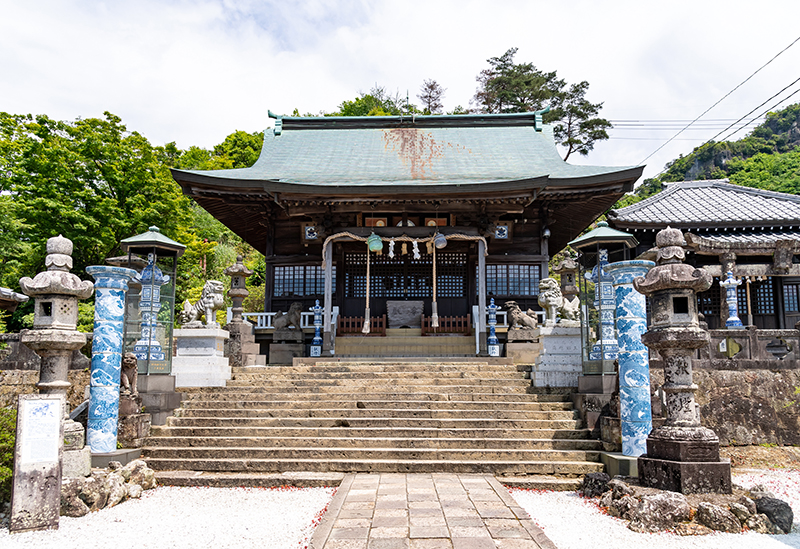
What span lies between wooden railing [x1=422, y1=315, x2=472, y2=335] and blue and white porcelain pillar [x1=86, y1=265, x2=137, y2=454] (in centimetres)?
928

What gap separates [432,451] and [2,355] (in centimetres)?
967

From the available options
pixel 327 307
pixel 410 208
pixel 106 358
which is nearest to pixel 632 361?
pixel 106 358

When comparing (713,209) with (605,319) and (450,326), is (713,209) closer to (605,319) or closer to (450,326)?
(450,326)

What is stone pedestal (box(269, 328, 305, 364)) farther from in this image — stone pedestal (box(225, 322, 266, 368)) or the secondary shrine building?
stone pedestal (box(225, 322, 266, 368))

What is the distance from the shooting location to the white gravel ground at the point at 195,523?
5.03m

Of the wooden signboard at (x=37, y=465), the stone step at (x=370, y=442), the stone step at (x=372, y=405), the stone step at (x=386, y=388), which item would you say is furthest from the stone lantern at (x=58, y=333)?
the stone step at (x=386, y=388)

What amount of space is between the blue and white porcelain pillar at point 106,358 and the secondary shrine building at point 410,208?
22.0 feet

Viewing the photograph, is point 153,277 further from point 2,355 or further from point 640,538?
point 640,538

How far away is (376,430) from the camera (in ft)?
28.3

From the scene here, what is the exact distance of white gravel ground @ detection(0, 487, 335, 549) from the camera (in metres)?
5.03

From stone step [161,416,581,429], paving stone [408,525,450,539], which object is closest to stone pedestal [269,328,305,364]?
stone step [161,416,581,429]

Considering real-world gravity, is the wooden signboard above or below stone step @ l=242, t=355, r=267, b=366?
below

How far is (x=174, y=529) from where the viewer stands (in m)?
5.45

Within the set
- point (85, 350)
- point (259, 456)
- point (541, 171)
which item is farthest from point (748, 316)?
point (85, 350)
